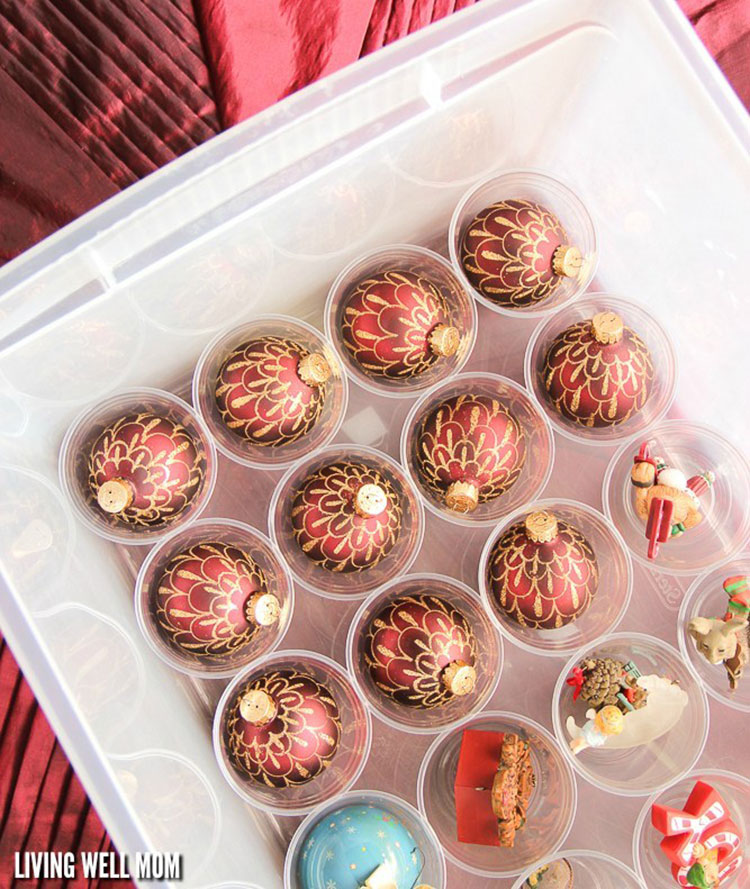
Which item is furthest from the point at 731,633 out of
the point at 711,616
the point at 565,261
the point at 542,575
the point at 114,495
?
the point at 114,495

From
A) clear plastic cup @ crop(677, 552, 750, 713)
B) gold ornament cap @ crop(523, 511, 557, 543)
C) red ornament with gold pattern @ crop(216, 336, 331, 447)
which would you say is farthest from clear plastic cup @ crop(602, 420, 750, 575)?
red ornament with gold pattern @ crop(216, 336, 331, 447)

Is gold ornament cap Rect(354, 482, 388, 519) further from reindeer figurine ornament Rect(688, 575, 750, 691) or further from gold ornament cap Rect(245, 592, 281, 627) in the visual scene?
reindeer figurine ornament Rect(688, 575, 750, 691)

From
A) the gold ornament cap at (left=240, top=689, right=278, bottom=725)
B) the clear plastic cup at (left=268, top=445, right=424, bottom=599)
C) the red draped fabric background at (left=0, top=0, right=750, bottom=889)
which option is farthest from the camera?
the red draped fabric background at (left=0, top=0, right=750, bottom=889)

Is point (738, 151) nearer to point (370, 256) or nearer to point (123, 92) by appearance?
point (370, 256)

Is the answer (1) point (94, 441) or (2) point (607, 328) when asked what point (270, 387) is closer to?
(1) point (94, 441)

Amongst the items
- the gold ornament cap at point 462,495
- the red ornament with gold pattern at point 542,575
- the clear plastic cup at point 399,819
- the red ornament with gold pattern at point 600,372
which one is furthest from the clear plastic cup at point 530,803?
the red ornament with gold pattern at point 600,372

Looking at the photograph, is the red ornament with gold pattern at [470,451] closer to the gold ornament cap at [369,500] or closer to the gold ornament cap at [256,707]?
the gold ornament cap at [369,500]
